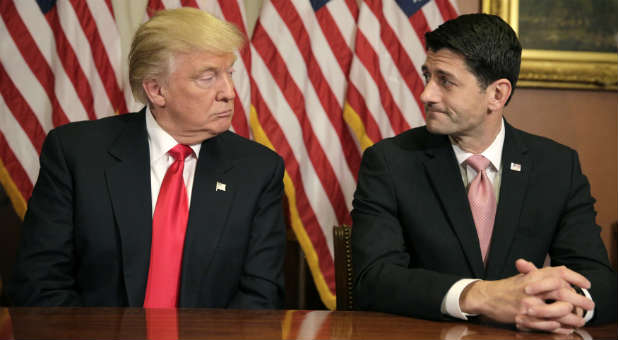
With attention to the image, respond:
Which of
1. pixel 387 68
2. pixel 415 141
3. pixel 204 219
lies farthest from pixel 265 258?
pixel 387 68

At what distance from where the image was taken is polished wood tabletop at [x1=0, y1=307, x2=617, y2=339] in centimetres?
148

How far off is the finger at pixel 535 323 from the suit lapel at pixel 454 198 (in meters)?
0.61

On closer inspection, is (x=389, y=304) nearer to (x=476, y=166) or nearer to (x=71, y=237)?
(x=476, y=166)

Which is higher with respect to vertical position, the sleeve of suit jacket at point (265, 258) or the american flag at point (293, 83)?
the american flag at point (293, 83)

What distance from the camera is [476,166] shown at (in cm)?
241

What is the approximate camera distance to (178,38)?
239 centimetres

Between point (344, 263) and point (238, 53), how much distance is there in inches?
55.3

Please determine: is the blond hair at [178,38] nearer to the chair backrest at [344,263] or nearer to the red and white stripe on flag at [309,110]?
the chair backrest at [344,263]

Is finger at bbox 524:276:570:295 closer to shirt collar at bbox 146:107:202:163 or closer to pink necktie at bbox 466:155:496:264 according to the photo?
pink necktie at bbox 466:155:496:264

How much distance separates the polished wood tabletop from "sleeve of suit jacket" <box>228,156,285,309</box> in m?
0.55

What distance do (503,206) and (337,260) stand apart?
24.9 inches

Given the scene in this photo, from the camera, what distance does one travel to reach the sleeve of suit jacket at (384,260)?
1871 mm

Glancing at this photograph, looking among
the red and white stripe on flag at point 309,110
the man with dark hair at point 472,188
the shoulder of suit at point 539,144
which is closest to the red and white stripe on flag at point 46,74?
the red and white stripe on flag at point 309,110

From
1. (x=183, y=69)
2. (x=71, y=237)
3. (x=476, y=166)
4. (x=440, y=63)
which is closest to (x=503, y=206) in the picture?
(x=476, y=166)
